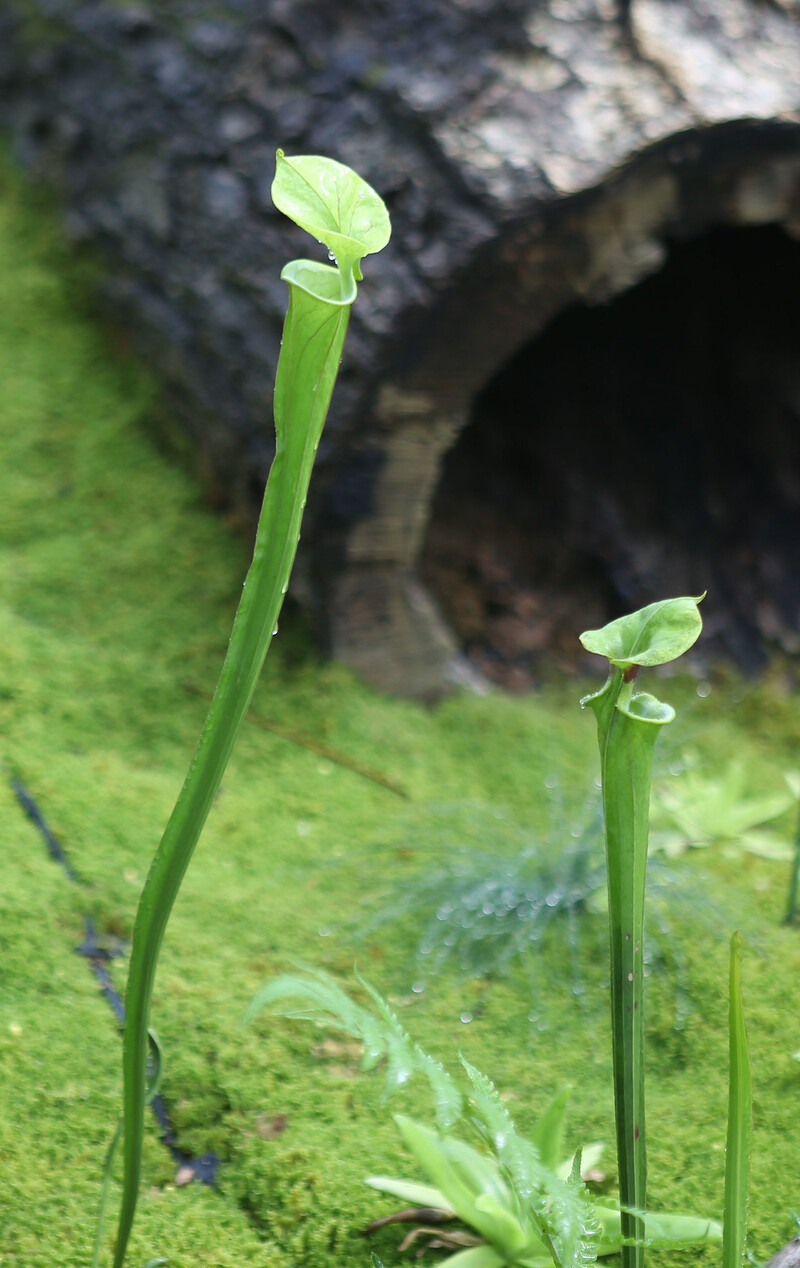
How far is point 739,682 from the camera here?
2.27 metres

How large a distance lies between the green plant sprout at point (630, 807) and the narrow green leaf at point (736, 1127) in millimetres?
58

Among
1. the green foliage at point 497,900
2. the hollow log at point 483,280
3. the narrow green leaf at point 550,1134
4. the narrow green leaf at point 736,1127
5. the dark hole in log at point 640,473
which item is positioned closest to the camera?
the narrow green leaf at point 736,1127

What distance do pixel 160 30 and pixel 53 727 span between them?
4.45 feet

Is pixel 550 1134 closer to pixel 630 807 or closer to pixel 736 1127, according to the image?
pixel 736 1127

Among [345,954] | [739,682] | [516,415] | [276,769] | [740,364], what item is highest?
[740,364]

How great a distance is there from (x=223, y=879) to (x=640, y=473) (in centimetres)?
141

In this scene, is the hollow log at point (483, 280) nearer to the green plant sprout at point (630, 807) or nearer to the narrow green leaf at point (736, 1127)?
the green plant sprout at point (630, 807)

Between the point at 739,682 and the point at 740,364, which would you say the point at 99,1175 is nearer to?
the point at 739,682

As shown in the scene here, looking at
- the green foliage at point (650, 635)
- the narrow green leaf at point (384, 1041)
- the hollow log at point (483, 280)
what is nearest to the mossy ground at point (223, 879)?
the hollow log at point (483, 280)

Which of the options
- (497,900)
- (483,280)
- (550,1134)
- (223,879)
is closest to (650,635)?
(550,1134)

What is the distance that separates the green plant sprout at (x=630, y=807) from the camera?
63 cm

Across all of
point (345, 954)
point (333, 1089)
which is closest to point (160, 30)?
point (345, 954)

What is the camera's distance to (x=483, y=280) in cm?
163

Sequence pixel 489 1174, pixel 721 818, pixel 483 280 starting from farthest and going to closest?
pixel 721 818 → pixel 483 280 → pixel 489 1174
